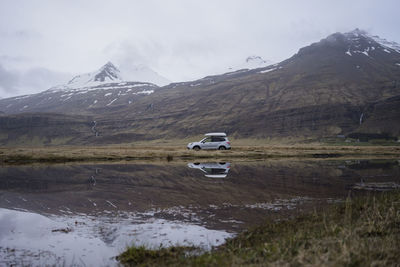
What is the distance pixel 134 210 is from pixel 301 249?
7.55 metres

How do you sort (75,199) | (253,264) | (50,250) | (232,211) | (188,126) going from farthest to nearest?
(188,126) → (75,199) → (232,211) → (50,250) → (253,264)

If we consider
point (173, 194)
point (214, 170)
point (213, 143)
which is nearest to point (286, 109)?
point (213, 143)

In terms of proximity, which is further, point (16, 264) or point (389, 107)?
point (389, 107)

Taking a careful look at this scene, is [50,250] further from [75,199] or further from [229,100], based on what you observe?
[229,100]

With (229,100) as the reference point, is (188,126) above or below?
below

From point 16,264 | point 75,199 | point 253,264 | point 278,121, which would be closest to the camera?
point 253,264

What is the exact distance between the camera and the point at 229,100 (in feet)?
561

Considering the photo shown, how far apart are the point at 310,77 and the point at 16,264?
18200 cm

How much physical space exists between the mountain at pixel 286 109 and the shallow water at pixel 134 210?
100169 millimetres

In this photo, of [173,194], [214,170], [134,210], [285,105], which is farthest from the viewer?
[285,105]

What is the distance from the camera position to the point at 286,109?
141m

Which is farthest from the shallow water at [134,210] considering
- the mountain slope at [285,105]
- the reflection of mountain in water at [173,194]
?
the mountain slope at [285,105]

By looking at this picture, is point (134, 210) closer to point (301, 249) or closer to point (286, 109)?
point (301, 249)

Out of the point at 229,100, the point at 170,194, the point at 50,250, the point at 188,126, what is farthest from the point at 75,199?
the point at 229,100
